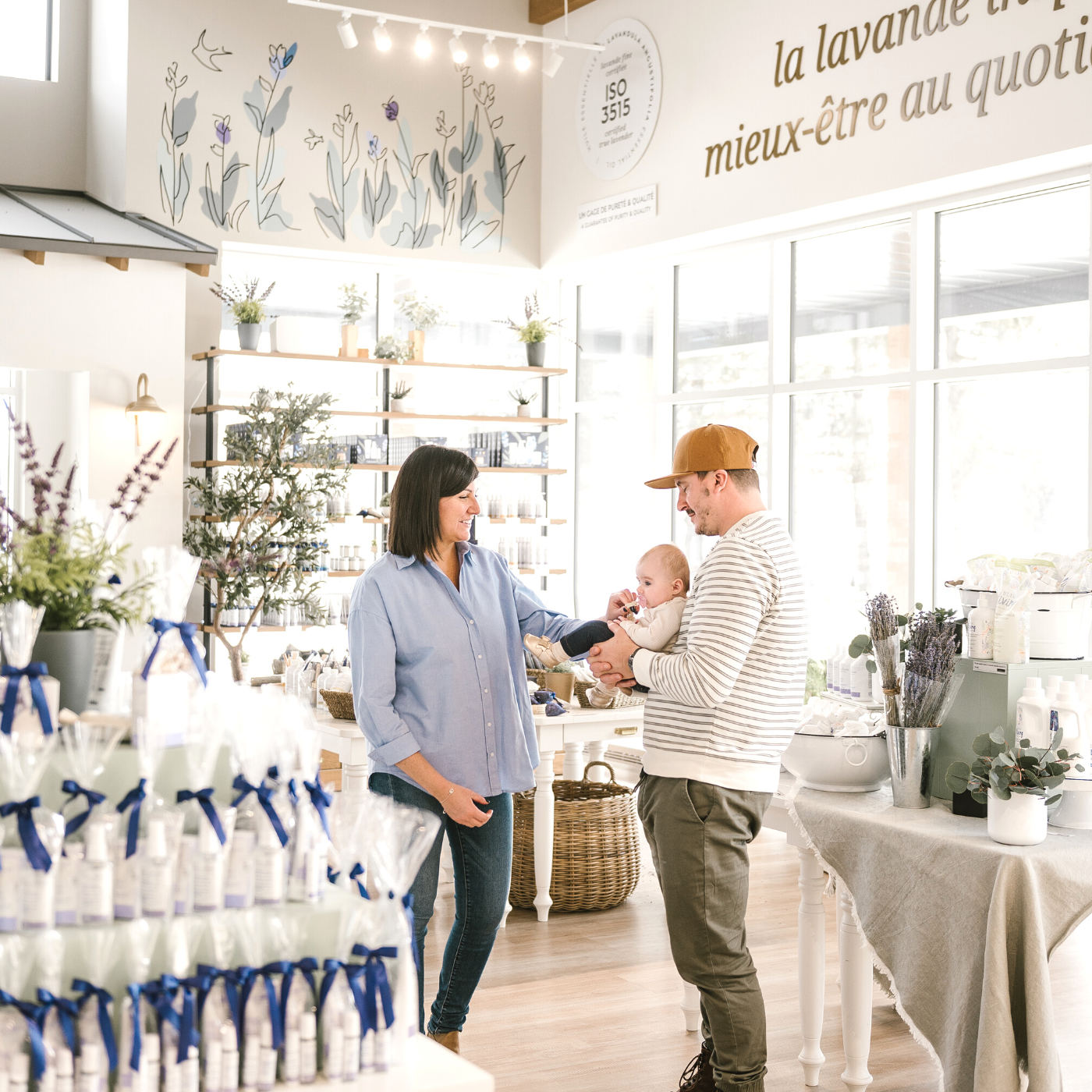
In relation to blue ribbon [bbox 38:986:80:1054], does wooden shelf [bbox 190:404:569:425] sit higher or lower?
higher

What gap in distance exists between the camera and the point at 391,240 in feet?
27.7

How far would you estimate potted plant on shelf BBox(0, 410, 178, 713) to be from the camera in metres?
1.97

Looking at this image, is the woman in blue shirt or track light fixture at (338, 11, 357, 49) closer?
the woman in blue shirt

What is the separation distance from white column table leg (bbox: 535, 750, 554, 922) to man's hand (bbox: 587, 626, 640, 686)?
6.39 feet

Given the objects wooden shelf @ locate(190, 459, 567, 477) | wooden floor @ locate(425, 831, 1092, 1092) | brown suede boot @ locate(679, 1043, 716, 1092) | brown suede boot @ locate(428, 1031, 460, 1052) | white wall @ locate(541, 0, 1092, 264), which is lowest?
wooden floor @ locate(425, 831, 1092, 1092)

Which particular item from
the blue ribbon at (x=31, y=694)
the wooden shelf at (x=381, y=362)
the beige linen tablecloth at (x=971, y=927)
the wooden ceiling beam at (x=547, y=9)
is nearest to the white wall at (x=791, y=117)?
the wooden ceiling beam at (x=547, y=9)

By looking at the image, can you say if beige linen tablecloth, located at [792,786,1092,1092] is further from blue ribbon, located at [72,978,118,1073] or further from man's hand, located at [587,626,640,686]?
blue ribbon, located at [72,978,118,1073]

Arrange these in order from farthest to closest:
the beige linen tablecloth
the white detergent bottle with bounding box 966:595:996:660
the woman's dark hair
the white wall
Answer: the white wall → the white detergent bottle with bounding box 966:595:996:660 → the woman's dark hair → the beige linen tablecloth

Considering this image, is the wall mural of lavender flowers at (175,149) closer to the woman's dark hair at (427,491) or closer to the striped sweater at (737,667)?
the woman's dark hair at (427,491)

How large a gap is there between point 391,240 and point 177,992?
7247 millimetres

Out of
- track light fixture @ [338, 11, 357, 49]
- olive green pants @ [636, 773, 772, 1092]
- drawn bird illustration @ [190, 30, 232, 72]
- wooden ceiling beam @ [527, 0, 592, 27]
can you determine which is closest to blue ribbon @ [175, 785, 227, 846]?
olive green pants @ [636, 773, 772, 1092]

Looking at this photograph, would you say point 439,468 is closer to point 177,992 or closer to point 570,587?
point 177,992

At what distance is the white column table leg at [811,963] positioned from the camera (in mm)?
3461

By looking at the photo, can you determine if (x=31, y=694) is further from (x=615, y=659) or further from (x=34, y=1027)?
(x=615, y=659)
